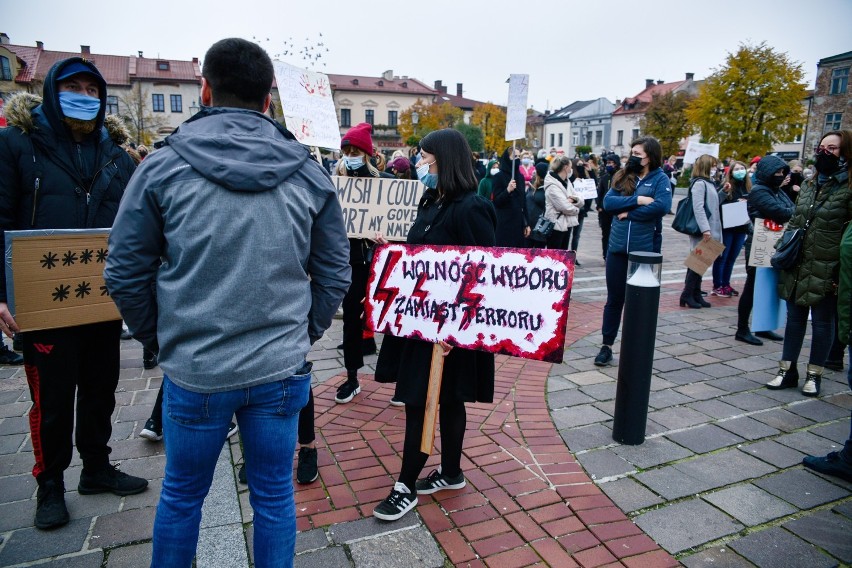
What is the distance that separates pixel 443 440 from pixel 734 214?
6.58m

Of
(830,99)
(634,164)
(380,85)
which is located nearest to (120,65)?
(380,85)

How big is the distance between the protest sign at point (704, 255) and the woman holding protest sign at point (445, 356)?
4.89 meters

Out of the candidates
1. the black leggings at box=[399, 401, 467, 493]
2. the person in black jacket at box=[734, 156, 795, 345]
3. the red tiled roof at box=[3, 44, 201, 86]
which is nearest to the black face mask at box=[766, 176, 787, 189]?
the person in black jacket at box=[734, 156, 795, 345]

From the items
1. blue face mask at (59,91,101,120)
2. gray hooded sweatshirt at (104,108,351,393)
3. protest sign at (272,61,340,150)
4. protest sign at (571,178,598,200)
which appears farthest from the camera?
protest sign at (571,178,598,200)

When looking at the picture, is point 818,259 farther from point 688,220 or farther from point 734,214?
point 734,214

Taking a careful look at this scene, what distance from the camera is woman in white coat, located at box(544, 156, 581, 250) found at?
8352 millimetres

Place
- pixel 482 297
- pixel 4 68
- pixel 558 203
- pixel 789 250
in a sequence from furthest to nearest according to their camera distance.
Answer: pixel 4 68 → pixel 558 203 → pixel 789 250 → pixel 482 297

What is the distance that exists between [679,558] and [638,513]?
13.6 inches

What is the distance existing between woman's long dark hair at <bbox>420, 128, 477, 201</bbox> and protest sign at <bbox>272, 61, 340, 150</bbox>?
1654 millimetres

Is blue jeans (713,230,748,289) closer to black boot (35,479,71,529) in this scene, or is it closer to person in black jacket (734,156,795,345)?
person in black jacket (734,156,795,345)

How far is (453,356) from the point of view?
9.52 ft

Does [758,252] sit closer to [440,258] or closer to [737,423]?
[737,423]

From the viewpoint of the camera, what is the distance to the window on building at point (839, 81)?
46875 mm

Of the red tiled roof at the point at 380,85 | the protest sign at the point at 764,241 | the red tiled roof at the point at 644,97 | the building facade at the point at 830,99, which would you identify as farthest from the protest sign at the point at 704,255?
the red tiled roof at the point at 380,85
